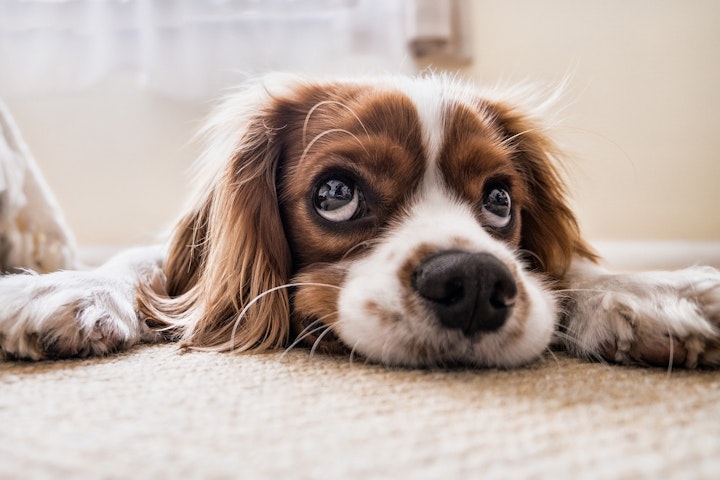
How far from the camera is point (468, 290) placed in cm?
94

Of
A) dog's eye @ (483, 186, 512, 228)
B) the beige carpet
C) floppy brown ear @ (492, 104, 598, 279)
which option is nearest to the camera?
the beige carpet

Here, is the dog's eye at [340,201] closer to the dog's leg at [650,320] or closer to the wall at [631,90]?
the dog's leg at [650,320]

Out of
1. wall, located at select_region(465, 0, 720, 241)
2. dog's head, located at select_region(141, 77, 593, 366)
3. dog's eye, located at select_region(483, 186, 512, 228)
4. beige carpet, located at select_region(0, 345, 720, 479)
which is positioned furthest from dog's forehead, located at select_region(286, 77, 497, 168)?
wall, located at select_region(465, 0, 720, 241)

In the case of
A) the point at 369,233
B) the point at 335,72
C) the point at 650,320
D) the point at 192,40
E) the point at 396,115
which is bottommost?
the point at 650,320

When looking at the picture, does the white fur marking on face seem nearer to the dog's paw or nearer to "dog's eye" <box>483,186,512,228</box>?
"dog's eye" <box>483,186,512,228</box>

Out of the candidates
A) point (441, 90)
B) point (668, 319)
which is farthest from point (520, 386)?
point (441, 90)

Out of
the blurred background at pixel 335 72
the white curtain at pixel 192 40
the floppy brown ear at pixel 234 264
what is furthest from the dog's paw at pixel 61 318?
the white curtain at pixel 192 40

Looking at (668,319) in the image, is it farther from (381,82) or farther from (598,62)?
(598,62)

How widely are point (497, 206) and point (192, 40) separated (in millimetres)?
2029

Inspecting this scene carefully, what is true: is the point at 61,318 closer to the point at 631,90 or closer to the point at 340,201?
the point at 340,201

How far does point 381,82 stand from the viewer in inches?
56.4

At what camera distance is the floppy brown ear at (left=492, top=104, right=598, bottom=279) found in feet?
4.93

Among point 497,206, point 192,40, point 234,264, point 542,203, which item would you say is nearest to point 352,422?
point 234,264

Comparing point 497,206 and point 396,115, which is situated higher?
point 396,115
